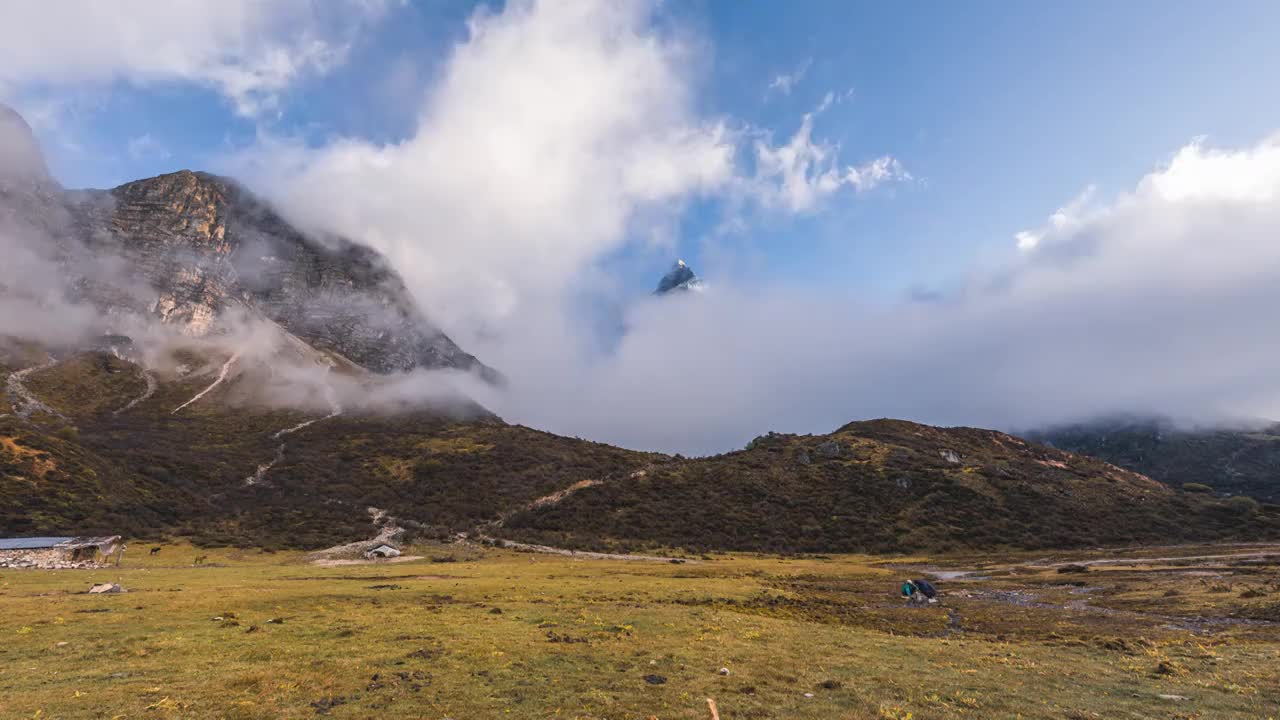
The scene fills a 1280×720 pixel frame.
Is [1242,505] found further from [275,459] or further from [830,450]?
[275,459]

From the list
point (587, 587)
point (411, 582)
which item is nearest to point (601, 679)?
point (587, 587)

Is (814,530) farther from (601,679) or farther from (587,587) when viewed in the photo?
(601,679)

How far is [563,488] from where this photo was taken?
140 m

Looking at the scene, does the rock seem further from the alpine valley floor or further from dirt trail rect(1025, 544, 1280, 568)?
the alpine valley floor

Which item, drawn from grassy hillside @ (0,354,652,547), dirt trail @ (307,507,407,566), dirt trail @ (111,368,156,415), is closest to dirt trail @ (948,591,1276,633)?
dirt trail @ (307,507,407,566)

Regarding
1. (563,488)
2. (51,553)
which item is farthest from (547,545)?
(51,553)

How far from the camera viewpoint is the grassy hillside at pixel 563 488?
104 m

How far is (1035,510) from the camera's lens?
118m

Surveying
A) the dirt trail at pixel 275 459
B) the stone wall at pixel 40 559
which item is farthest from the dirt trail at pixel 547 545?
A: the dirt trail at pixel 275 459

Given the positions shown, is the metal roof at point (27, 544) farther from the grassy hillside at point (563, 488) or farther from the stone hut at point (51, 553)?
the grassy hillside at point (563, 488)

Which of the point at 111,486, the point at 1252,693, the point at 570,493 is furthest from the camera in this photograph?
the point at 570,493

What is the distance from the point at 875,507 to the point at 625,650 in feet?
366

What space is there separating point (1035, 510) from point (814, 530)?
47536 mm

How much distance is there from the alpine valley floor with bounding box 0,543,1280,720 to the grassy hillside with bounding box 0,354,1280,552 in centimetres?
5829
